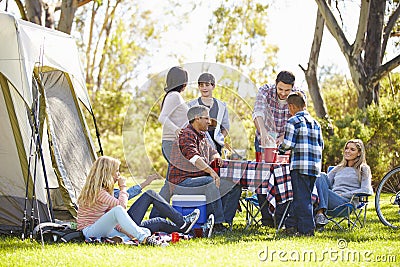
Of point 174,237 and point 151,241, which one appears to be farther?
point 174,237

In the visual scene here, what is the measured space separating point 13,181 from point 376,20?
7.02m

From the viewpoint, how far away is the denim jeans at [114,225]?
4445 mm

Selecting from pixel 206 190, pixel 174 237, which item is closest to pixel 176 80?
pixel 206 190

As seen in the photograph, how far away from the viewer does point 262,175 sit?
5098mm

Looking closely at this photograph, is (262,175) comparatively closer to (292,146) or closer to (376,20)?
(292,146)

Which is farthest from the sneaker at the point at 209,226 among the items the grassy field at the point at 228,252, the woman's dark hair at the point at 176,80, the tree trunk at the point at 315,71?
the tree trunk at the point at 315,71

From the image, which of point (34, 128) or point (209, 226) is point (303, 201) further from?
point (34, 128)

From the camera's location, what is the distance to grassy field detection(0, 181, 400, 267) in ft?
12.5

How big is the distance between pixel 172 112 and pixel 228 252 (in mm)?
1495

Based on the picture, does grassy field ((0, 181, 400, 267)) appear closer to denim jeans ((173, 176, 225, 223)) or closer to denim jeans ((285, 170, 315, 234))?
denim jeans ((285, 170, 315, 234))

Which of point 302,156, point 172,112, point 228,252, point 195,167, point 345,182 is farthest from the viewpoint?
point 345,182

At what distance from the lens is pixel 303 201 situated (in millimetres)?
4910

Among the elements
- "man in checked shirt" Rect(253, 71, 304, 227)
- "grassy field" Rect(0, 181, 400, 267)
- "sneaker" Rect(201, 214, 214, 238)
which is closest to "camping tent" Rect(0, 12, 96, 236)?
"grassy field" Rect(0, 181, 400, 267)

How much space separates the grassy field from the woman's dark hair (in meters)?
1.27
